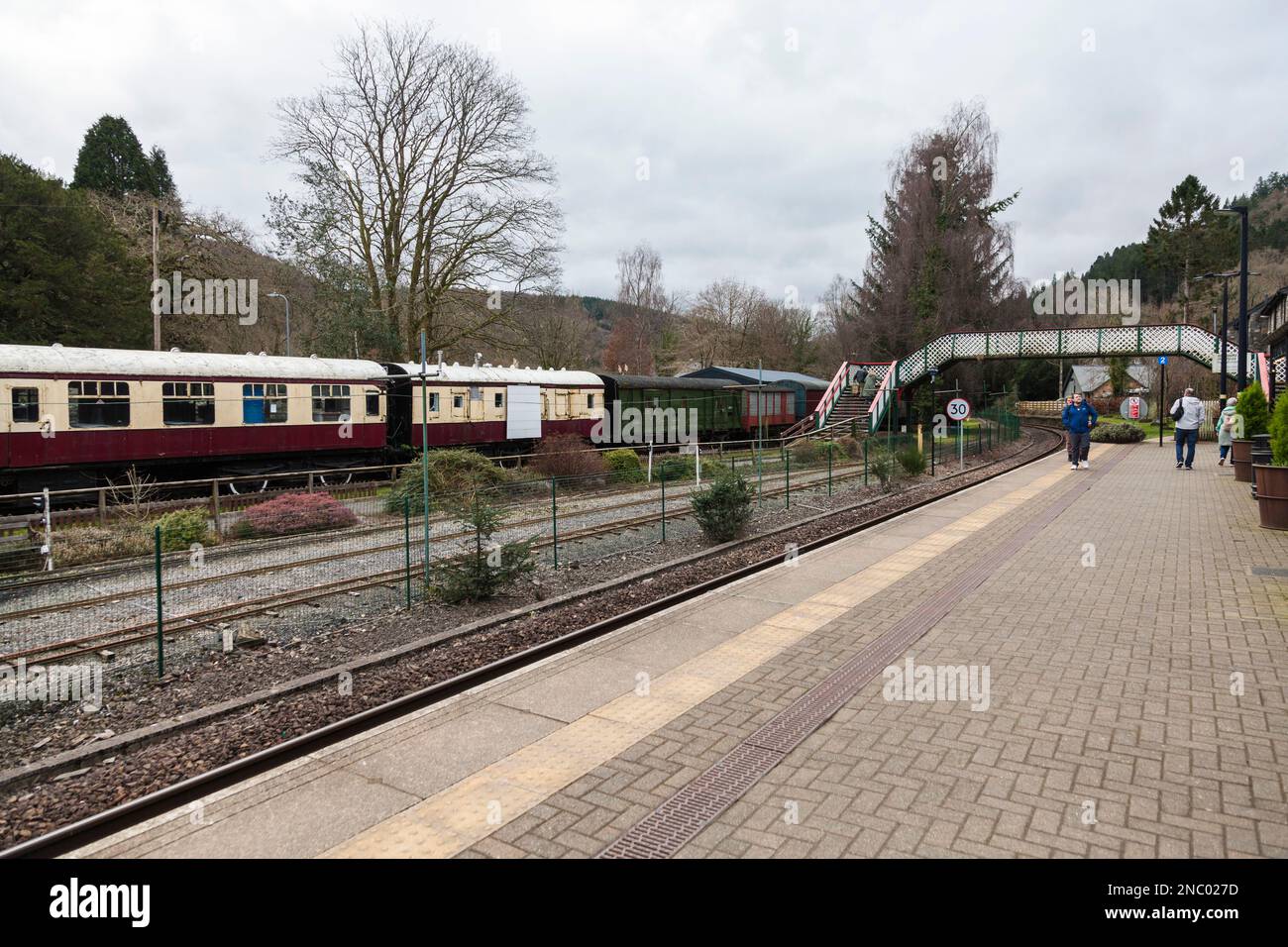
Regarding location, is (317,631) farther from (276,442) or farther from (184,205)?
(184,205)

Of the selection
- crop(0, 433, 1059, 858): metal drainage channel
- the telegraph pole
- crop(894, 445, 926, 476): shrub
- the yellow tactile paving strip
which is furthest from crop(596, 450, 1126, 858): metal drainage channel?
the telegraph pole

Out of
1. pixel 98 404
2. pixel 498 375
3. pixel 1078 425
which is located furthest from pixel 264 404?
pixel 1078 425

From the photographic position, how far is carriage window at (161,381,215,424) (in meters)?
16.8

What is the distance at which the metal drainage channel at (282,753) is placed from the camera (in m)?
4.23

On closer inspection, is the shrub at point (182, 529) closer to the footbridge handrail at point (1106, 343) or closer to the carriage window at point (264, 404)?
the carriage window at point (264, 404)

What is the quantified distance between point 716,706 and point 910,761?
1.51 metres

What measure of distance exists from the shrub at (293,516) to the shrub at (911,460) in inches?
548

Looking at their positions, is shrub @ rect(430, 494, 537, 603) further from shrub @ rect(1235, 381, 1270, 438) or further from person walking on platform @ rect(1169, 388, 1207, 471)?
person walking on platform @ rect(1169, 388, 1207, 471)

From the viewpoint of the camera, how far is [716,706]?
591cm

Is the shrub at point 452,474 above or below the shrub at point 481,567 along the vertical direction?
above

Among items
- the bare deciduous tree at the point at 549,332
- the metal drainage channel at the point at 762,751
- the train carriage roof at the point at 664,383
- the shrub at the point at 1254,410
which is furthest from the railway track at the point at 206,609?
the bare deciduous tree at the point at 549,332

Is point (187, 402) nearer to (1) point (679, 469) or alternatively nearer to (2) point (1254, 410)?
(1) point (679, 469)
